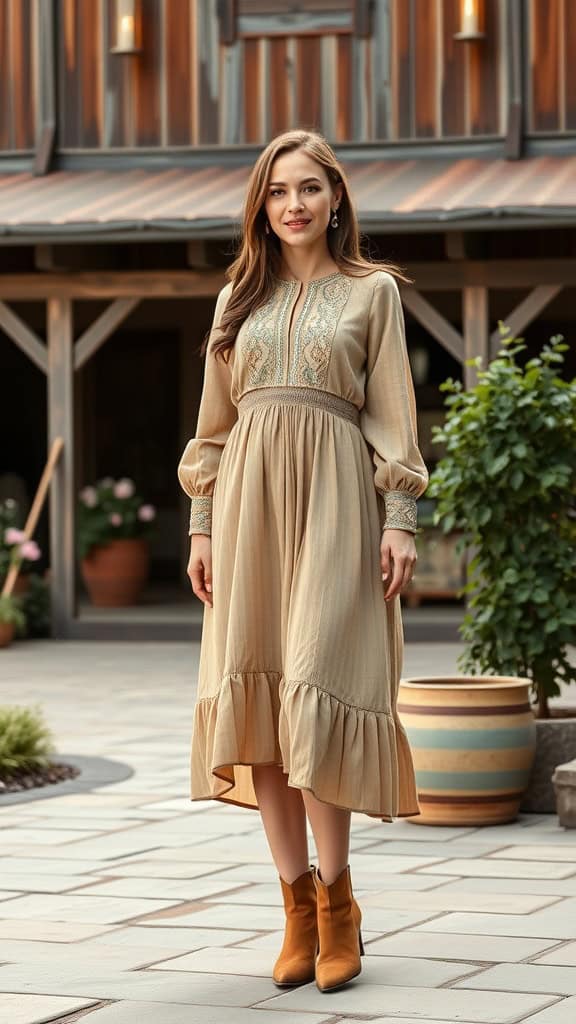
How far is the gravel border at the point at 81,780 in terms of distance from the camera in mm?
6441

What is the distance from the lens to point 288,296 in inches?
155

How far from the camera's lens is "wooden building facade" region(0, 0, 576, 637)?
11.8 m

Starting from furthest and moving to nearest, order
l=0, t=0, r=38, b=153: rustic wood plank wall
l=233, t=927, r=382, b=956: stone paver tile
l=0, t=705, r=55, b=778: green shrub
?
l=0, t=0, r=38, b=153: rustic wood plank wall < l=0, t=705, r=55, b=778: green shrub < l=233, t=927, r=382, b=956: stone paver tile

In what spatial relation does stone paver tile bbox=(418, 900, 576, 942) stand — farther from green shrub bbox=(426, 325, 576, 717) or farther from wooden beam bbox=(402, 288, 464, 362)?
wooden beam bbox=(402, 288, 464, 362)

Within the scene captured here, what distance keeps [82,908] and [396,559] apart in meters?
1.44

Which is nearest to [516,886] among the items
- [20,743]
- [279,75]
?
[20,743]

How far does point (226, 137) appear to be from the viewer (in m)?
13.0

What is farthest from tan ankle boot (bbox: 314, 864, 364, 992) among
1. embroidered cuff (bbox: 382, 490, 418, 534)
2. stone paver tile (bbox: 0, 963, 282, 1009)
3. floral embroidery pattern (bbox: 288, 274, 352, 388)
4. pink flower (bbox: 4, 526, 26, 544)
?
pink flower (bbox: 4, 526, 26, 544)

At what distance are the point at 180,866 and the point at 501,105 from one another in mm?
8309

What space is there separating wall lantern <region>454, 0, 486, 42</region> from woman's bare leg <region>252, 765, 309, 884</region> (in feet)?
30.4

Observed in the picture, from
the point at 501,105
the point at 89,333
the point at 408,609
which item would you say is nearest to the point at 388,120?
the point at 501,105

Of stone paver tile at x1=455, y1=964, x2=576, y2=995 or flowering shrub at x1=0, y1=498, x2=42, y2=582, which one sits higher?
stone paver tile at x1=455, y1=964, x2=576, y2=995

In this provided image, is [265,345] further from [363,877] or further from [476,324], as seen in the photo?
[476,324]

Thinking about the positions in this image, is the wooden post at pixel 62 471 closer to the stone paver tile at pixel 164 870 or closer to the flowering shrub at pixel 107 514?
the flowering shrub at pixel 107 514
